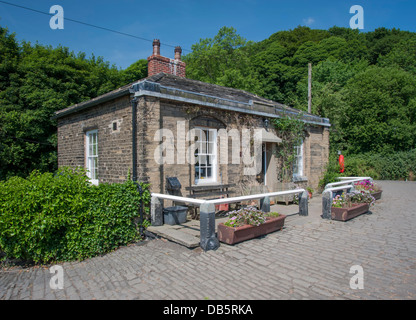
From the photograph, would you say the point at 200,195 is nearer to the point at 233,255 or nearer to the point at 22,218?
the point at 233,255

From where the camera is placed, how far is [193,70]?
112 ft

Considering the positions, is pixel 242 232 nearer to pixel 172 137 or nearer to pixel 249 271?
pixel 249 271

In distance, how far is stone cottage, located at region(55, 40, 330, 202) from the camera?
7.19m

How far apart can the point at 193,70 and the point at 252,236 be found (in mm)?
31396

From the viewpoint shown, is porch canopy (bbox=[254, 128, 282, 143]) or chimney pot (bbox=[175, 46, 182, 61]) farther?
chimney pot (bbox=[175, 46, 182, 61])

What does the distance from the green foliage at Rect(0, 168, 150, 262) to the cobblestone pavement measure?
0.33 metres

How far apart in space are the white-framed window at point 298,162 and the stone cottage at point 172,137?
43cm

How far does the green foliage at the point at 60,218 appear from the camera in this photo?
5055 mm

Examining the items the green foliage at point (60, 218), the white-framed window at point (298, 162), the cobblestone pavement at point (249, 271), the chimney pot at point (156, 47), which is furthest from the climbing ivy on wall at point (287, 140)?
the green foliage at point (60, 218)

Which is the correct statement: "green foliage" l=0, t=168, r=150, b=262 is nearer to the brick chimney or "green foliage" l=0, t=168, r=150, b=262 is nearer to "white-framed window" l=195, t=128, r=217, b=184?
"white-framed window" l=195, t=128, r=217, b=184

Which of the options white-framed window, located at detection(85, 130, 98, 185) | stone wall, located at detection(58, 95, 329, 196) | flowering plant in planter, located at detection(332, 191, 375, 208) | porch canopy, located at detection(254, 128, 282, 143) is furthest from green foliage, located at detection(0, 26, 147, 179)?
flowering plant in planter, located at detection(332, 191, 375, 208)

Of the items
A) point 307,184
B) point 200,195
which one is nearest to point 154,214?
point 200,195

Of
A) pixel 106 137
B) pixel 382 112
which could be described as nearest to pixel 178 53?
pixel 106 137
